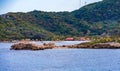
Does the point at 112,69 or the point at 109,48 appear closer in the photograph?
the point at 112,69

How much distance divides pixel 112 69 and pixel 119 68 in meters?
1.40

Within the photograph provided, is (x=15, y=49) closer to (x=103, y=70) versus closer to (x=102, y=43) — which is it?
(x=102, y=43)

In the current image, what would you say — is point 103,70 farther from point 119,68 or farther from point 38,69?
point 38,69

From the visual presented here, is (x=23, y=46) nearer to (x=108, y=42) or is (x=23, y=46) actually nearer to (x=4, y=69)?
(x=108, y=42)

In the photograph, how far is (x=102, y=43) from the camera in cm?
14488

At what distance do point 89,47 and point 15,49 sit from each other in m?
24.6

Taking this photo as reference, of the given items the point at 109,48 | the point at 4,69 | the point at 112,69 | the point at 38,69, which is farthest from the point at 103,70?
the point at 109,48

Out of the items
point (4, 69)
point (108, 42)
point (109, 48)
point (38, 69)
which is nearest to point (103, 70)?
point (38, 69)

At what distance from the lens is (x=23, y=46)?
495 feet

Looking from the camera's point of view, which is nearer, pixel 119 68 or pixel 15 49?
pixel 119 68

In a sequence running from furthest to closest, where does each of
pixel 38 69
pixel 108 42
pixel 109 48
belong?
pixel 108 42 < pixel 109 48 < pixel 38 69

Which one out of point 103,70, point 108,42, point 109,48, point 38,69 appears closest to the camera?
point 103,70

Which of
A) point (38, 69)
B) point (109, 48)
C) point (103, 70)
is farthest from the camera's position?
point (109, 48)

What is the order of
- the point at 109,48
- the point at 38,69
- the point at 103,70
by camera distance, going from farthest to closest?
the point at 109,48 < the point at 38,69 < the point at 103,70
